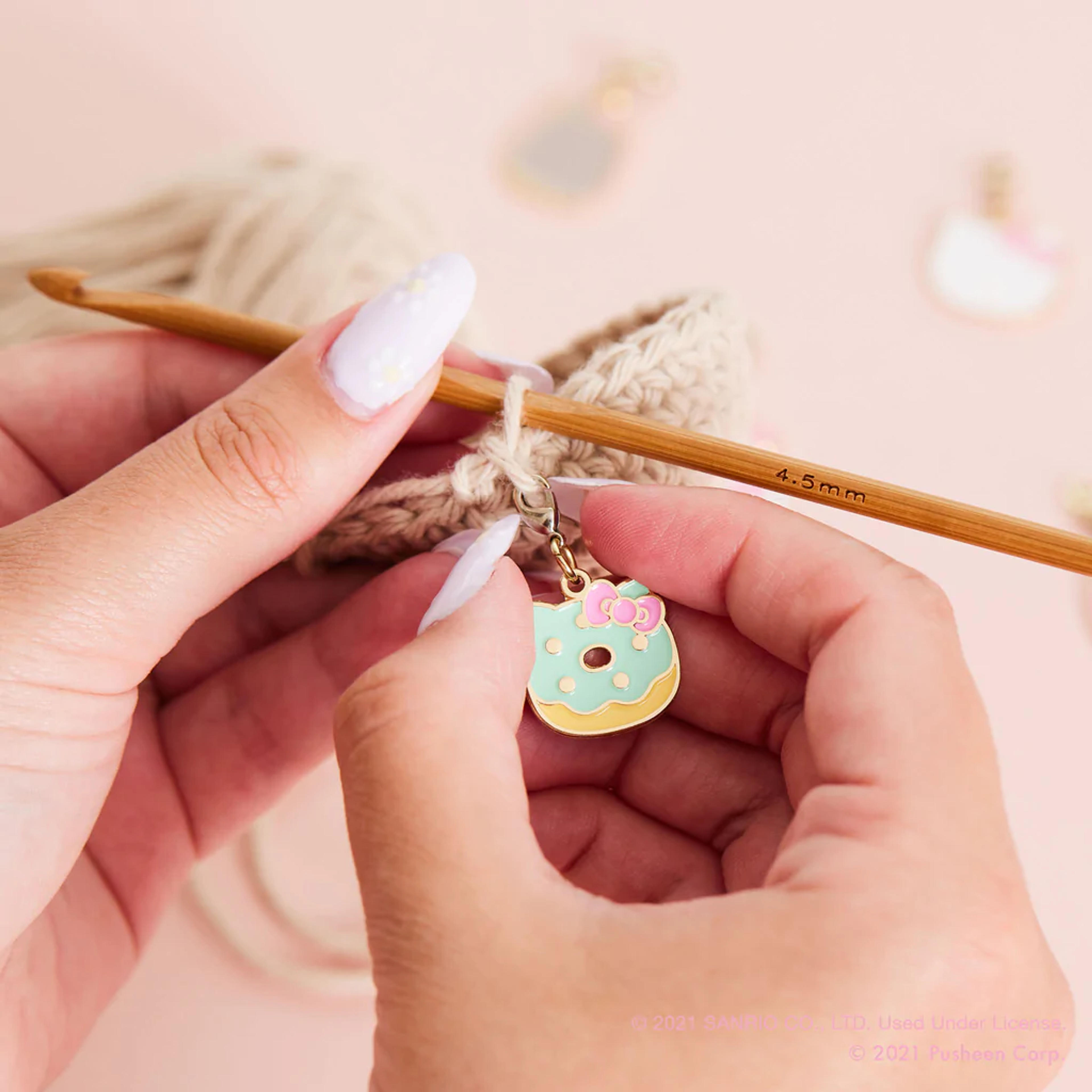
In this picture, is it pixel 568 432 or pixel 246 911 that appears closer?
pixel 568 432

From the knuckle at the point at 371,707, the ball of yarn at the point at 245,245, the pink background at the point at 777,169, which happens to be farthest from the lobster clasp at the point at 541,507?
the pink background at the point at 777,169

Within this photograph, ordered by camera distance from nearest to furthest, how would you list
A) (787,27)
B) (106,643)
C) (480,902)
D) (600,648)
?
1. (480,902)
2. (106,643)
3. (600,648)
4. (787,27)

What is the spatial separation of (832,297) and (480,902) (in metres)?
1.06

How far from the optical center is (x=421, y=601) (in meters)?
0.84

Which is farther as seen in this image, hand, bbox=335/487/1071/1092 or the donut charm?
the donut charm

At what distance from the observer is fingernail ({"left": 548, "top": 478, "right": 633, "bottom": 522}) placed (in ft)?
2.57

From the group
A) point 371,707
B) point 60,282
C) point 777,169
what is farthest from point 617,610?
point 777,169

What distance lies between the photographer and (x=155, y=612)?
685mm

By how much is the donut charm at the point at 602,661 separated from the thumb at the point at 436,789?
0.42 feet

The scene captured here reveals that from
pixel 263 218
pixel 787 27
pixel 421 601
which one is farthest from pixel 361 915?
pixel 787 27

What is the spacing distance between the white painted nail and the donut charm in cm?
9

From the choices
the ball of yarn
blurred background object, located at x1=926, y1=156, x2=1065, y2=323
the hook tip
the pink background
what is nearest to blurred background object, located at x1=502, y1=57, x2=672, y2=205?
the pink background

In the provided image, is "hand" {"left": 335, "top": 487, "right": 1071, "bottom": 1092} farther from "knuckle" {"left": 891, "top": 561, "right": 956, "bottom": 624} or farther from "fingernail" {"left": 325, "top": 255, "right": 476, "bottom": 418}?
"fingernail" {"left": 325, "top": 255, "right": 476, "bottom": 418}

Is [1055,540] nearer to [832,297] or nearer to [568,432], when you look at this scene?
[568,432]
